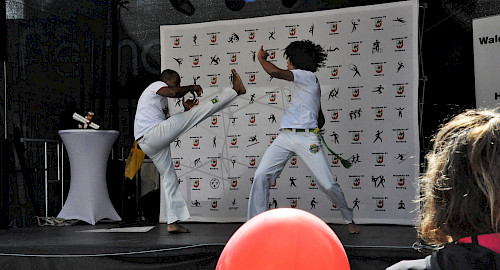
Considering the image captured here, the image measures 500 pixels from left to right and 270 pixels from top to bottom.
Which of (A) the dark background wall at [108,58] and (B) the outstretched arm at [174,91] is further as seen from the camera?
(A) the dark background wall at [108,58]

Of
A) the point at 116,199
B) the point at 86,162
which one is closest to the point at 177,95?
the point at 86,162

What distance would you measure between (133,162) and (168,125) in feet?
4.95

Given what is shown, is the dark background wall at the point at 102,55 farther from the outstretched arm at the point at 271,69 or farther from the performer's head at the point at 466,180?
the performer's head at the point at 466,180

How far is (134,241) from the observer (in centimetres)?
412

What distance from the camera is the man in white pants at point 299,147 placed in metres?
4.42

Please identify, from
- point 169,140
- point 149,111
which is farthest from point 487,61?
point 149,111

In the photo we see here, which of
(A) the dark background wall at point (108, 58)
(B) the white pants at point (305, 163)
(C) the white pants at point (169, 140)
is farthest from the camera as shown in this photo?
(A) the dark background wall at point (108, 58)

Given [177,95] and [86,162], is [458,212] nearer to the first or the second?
[177,95]

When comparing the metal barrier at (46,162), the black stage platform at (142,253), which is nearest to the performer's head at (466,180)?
the black stage platform at (142,253)

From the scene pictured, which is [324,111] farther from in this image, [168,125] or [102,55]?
[102,55]

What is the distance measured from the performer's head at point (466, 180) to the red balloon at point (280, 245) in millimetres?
471

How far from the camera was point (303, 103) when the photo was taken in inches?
183

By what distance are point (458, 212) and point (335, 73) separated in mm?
4754

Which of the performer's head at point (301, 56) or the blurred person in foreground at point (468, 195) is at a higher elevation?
the performer's head at point (301, 56)
